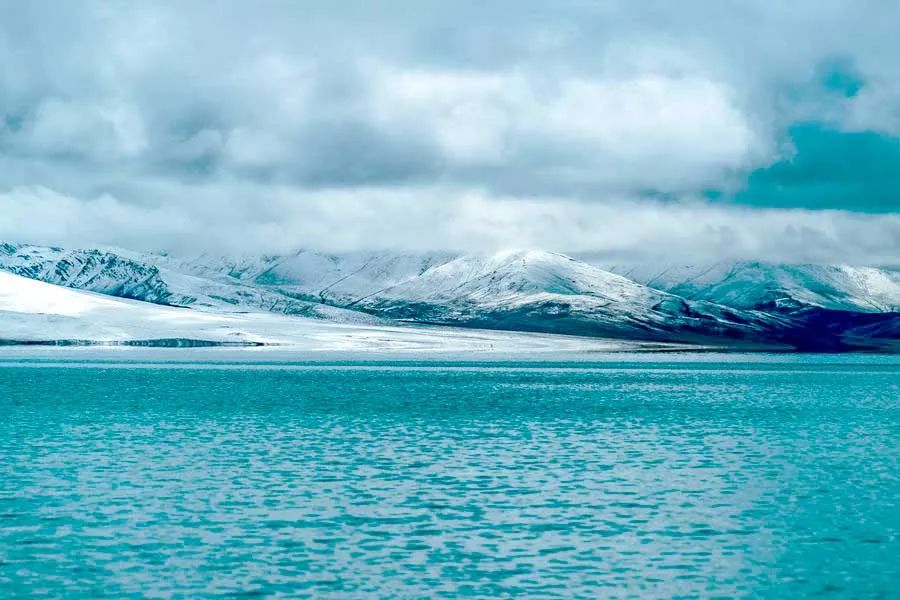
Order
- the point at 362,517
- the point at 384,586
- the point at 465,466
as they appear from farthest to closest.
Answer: the point at 465,466
the point at 362,517
the point at 384,586

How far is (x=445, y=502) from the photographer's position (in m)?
40.3

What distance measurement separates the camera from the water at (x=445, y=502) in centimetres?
2992

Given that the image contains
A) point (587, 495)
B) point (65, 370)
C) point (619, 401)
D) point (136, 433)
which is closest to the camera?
point (587, 495)

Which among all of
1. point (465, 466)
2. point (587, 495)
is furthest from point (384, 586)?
point (465, 466)

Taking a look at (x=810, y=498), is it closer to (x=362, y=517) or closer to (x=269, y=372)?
(x=362, y=517)

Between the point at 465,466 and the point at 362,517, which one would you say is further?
the point at 465,466

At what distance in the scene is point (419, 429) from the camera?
67250 mm

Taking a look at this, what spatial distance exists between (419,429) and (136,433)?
15.1 m

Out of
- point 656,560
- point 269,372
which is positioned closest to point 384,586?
point 656,560

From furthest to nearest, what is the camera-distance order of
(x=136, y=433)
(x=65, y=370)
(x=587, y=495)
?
(x=65, y=370), (x=136, y=433), (x=587, y=495)

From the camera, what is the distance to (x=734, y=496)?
42.3m

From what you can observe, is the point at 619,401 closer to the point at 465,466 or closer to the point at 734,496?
the point at 465,466

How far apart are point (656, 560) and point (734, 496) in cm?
1145

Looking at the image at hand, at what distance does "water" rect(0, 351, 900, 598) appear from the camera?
29.9 metres
